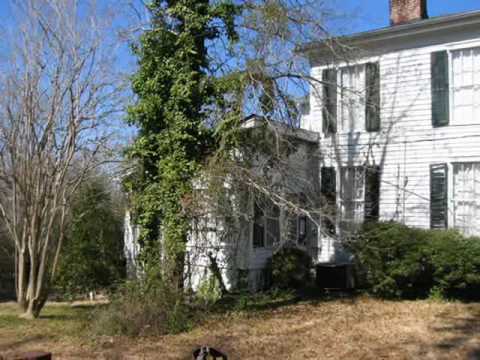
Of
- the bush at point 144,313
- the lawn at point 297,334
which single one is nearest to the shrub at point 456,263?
the lawn at point 297,334

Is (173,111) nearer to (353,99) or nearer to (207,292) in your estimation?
(207,292)

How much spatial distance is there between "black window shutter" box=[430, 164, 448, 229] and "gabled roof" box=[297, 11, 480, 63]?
3.45 meters

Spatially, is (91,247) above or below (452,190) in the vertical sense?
below

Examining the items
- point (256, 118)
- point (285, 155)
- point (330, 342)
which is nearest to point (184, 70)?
point (256, 118)

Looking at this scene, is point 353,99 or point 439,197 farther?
point 353,99

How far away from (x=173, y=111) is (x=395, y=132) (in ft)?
20.6

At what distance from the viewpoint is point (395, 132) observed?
14625 mm

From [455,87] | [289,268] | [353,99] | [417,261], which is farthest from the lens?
[353,99]

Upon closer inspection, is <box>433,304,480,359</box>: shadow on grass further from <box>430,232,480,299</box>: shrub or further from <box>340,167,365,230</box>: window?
<box>340,167,365,230</box>: window

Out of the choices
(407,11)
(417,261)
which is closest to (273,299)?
(417,261)

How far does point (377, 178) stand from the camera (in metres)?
14.9

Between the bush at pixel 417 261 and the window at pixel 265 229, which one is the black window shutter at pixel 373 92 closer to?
the bush at pixel 417 261

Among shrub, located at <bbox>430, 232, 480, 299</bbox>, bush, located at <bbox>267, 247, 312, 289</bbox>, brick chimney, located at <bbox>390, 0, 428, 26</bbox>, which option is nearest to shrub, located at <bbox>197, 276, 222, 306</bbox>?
bush, located at <bbox>267, 247, 312, 289</bbox>

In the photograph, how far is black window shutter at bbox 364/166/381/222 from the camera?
14.8 meters
